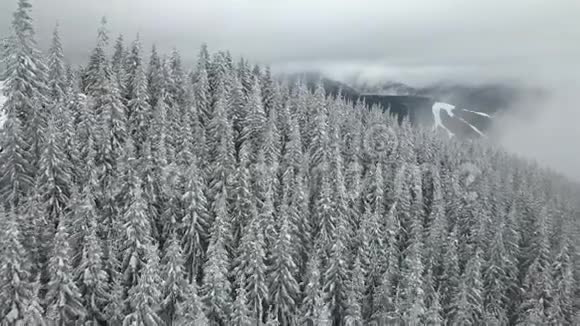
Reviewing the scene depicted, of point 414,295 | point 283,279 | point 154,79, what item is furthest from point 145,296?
point 154,79

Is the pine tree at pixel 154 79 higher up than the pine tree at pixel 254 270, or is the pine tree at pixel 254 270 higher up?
the pine tree at pixel 154 79

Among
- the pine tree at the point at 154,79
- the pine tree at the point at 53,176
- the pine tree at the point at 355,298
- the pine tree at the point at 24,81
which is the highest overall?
the pine tree at the point at 154,79

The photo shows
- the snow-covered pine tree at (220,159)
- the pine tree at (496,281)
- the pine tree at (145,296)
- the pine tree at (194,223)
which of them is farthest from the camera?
the snow-covered pine tree at (220,159)

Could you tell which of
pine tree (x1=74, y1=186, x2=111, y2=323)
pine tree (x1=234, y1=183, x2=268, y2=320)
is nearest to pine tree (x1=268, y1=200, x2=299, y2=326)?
pine tree (x1=234, y1=183, x2=268, y2=320)

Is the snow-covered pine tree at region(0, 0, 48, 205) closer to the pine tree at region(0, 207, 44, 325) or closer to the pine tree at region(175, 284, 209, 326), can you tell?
the pine tree at region(0, 207, 44, 325)

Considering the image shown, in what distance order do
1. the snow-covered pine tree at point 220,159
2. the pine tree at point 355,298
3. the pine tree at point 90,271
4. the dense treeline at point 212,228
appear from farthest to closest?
the snow-covered pine tree at point 220,159
the pine tree at point 355,298
the dense treeline at point 212,228
the pine tree at point 90,271

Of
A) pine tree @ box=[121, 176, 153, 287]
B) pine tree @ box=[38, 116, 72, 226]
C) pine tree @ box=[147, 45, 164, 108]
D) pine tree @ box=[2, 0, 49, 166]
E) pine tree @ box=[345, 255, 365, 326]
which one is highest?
pine tree @ box=[147, 45, 164, 108]

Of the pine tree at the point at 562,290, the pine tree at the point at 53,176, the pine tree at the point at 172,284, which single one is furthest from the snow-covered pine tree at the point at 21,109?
the pine tree at the point at 562,290

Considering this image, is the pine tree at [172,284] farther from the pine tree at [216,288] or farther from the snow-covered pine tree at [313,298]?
the snow-covered pine tree at [313,298]

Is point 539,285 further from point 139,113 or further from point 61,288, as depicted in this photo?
point 139,113
